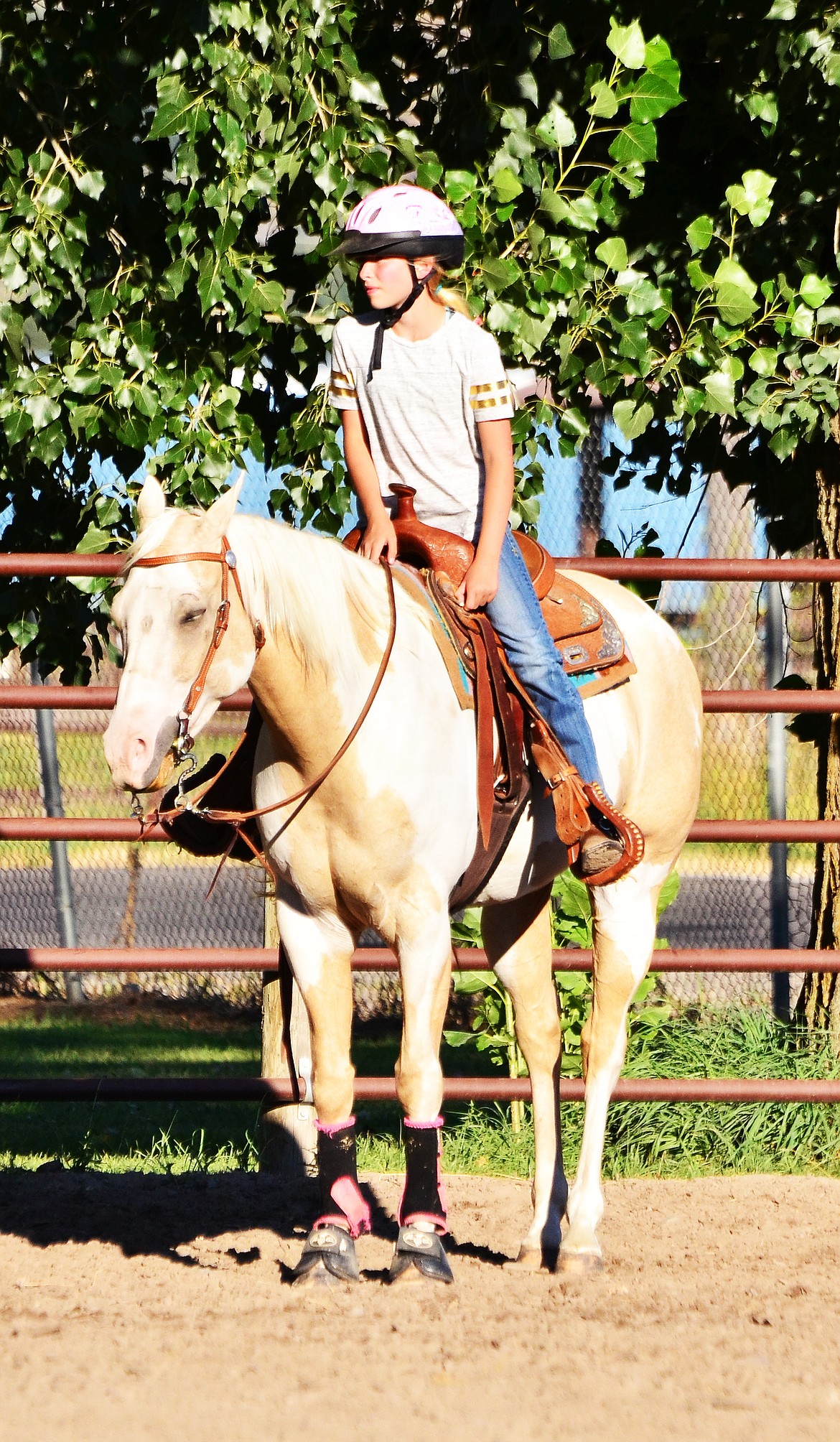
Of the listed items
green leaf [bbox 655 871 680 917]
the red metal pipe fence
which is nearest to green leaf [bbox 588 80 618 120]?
the red metal pipe fence

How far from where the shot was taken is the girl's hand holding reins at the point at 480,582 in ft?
11.6

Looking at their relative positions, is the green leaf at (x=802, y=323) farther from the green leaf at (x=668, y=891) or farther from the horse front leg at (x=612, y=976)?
the green leaf at (x=668, y=891)

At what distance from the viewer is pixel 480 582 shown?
3.53 metres

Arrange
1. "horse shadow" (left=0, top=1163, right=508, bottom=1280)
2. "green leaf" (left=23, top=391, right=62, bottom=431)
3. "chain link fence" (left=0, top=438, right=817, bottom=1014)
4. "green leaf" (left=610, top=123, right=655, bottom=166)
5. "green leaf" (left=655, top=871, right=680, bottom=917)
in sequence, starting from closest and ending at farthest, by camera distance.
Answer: "horse shadow" (left=0, top=1163, right=508, bottom=1280)
"green leaf" (left=23, top=391, right=62, bottom=431)
"green leaf" (left=610, top=123, right=655, bottom=166)
"green leaf" (left=655, top=871, right=680, bottom=917)
"chain link fence" (left=0, top=438, right=817, bottom=1014)

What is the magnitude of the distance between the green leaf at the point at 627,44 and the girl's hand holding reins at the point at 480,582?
1.83 m

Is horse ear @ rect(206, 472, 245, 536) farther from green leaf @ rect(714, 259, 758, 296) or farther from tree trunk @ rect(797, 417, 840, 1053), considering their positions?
tree trunk @ rect(797, 417, 840, 1053)

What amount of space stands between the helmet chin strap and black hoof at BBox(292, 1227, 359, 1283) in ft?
6.65

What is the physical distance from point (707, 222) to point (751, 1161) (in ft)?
10.0

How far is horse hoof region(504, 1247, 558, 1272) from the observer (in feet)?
12.5

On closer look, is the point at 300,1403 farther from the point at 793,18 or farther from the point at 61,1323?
the point at 793,18

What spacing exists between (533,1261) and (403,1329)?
81 centimetres

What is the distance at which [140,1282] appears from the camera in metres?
3.55

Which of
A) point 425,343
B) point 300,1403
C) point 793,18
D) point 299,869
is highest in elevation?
point 793,18

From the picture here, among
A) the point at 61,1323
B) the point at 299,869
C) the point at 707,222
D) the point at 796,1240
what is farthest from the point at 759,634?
the point at 61,1323
